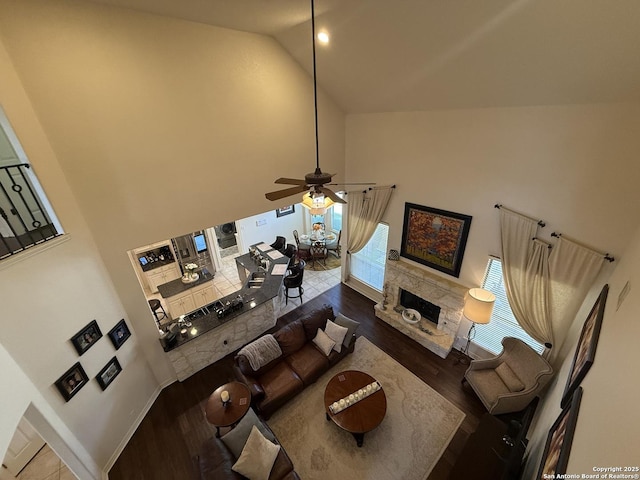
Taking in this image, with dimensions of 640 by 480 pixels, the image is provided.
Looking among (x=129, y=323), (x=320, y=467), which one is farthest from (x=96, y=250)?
(x=320, y=467)

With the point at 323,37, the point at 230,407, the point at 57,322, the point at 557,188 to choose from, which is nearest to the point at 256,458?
the point at 230,407

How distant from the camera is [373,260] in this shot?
670cm

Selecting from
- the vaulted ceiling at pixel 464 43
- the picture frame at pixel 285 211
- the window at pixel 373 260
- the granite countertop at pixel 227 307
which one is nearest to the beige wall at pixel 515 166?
the vaulted ceiling at pixel 464 43

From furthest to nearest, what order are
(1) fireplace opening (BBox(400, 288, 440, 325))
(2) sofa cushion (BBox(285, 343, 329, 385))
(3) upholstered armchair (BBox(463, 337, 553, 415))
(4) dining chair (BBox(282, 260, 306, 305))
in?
(4) dining chair (BBox(282, 260, 306, 305))
(1) fireplace opening (BBox(400, 288, 440, 325))
(2) sofa cushion (BBox(285, 343, 329, 385))
(3) upholstered armchair (BBox(463, 337, 553, 415))

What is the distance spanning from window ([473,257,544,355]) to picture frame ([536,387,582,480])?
2731 mm

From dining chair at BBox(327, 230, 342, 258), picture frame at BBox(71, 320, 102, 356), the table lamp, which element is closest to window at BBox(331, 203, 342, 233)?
dining chair at BBox(327, 230, 342, 258)

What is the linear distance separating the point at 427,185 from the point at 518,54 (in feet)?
7.58

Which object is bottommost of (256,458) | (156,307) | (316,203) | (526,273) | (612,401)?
(156,307)

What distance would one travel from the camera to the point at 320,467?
12.0ft

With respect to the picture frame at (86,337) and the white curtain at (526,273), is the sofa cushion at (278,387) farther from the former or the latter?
the white curtain at (526,273)

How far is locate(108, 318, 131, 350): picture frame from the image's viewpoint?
3.70 metres

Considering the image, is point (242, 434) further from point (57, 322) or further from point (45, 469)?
point (45, 469)

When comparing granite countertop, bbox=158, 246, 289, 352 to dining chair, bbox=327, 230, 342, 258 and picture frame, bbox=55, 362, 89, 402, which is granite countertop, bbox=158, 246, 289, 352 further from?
dining chair, bbox=327, 230, 342, 258

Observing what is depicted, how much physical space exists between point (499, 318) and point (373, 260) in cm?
290
